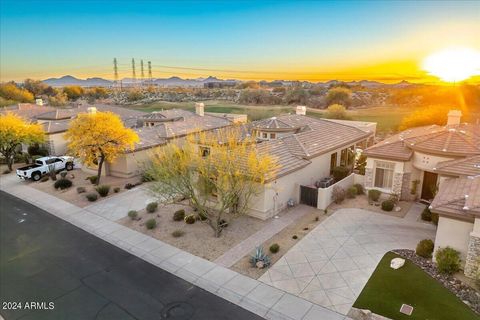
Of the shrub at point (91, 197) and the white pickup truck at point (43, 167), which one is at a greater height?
the white pickup truck at point (43, 167)

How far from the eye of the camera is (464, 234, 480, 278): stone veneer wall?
1315 cm

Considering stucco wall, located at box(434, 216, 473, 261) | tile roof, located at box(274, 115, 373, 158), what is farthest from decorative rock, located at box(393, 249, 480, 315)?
tile roof, located at box(274, 115, 373, 158)

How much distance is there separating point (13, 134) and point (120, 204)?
638 inches

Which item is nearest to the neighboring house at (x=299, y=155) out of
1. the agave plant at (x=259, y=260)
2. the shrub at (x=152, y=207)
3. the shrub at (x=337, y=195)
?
the shrub at (x=337, y=195)

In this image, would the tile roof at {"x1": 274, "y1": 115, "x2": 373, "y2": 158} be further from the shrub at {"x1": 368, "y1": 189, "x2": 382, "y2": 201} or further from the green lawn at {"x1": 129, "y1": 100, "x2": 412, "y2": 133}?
the green lawn at {"x1": 129, "y1": 100, "x2": 412, "y2": 133}

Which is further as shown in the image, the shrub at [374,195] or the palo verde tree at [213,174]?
the shrub at [374,195]

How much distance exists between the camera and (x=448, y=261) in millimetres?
13656

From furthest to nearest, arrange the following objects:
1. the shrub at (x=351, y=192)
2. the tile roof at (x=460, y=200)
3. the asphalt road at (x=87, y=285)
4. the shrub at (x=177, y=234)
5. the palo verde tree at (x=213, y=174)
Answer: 1. the shrub at (x=351, y=192)
2. the shrub at (x=177, y=234)
3. the palo verde tree at (x=213, y=174)
4. the tile roof at (x=460, y=200)
5. the asphalt road at (x=87, y=285)

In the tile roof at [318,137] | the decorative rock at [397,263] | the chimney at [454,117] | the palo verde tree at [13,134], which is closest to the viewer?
the decorative rock at [397,263]

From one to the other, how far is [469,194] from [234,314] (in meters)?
11.8

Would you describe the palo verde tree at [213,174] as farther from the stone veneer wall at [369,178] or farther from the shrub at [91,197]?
the stone veneer wall at [369,178]

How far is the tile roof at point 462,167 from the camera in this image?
17578mm

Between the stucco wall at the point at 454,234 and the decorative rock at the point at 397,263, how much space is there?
1797 millimetres

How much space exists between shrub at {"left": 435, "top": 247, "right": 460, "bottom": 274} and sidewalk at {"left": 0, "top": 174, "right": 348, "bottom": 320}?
5.66 m
